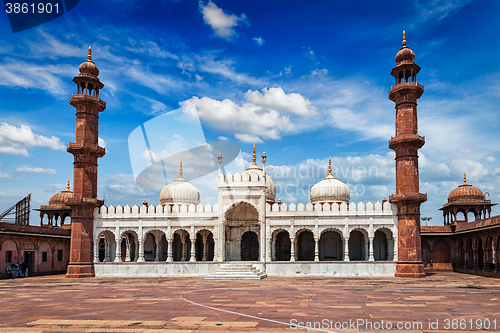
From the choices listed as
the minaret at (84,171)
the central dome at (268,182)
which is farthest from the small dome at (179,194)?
the minaret at (84,171)

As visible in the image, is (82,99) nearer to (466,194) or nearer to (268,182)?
(268,182)

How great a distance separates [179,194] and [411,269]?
22.2 meters

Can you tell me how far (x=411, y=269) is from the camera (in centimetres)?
2978

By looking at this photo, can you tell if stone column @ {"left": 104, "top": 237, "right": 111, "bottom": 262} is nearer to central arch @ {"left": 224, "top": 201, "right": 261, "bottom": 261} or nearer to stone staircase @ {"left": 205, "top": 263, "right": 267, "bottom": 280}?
central arch @ {"left": 224, "top": 201, "right": 261, "bottom": 261}

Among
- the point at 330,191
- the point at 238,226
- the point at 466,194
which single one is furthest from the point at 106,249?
the point at 466,194

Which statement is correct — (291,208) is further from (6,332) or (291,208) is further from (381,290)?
(6,332)

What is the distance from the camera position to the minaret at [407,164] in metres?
30.1

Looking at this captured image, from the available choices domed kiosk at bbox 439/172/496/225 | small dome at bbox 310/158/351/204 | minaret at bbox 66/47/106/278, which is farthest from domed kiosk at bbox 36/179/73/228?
domed kiosk at bbox 439/172/496/225

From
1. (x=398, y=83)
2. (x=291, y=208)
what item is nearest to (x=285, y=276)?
(x=291, y=208)

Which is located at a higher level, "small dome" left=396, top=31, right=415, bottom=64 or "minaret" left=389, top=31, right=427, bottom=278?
"small dome" left=396, top=31, right=415, bottom=64

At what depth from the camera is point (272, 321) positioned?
39.8ft

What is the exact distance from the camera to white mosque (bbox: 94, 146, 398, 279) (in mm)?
31562

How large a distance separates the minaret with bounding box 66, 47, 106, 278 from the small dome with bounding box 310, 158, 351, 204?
1901 centimetres

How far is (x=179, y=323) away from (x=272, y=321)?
8.59ft
